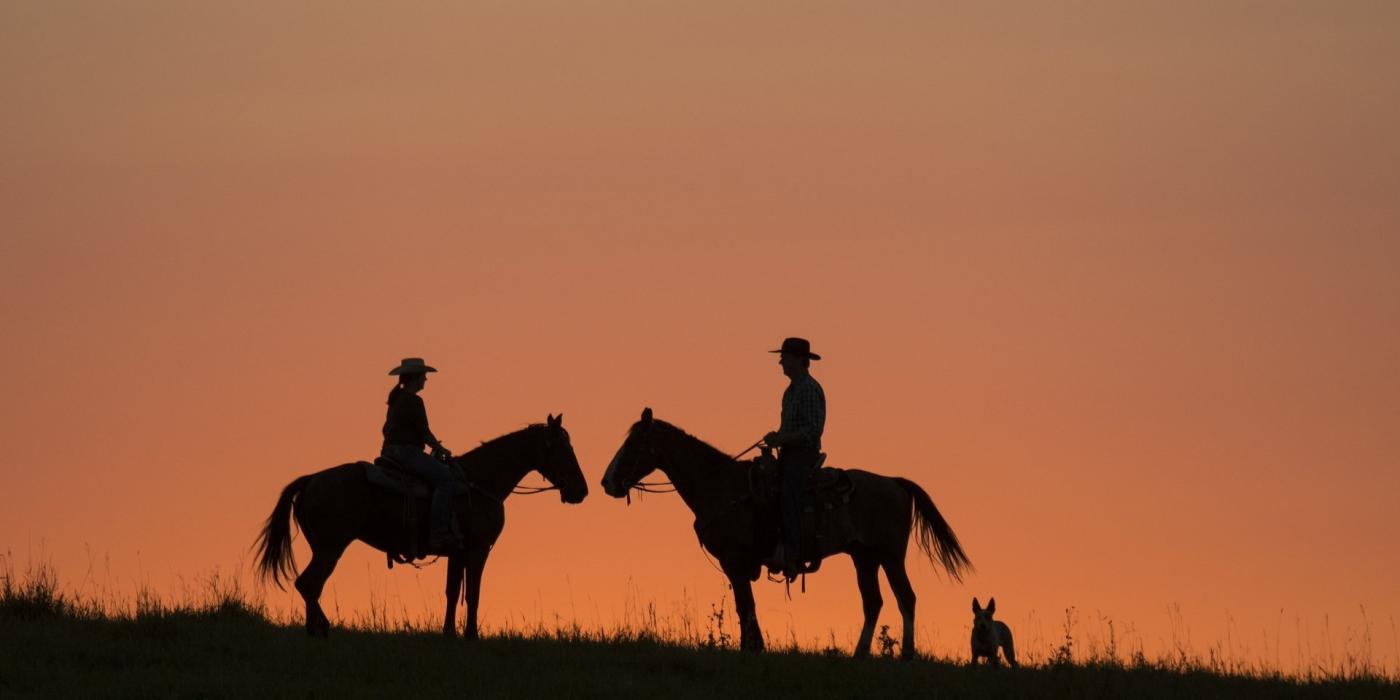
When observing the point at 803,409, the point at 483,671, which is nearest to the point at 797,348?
the point at 803,409

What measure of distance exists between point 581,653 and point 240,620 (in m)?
4.19

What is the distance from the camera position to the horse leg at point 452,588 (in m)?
21.0

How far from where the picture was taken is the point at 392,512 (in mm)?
21312

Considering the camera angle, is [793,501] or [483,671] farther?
[793,501]

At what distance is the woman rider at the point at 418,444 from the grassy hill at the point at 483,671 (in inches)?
51.0

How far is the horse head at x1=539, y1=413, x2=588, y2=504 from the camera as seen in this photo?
22047 millimetres

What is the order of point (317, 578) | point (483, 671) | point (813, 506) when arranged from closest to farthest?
point (483, 671), point (317, 578), point (813, 506)

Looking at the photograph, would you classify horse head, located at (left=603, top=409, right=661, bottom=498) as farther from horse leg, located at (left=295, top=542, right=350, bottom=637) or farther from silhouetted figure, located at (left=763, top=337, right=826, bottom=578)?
horse leg, located at (left=295, top=542, right=350, bottom=637)

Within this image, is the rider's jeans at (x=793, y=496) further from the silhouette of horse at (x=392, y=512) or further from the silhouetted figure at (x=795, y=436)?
the silhouette of horse at (x=392, y=512)

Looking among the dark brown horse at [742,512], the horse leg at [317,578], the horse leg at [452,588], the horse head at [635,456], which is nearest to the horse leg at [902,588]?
the dark brown horse at [742,512]

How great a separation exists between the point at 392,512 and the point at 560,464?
76.7 inches

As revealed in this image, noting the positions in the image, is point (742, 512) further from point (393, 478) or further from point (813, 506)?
point (393, 478)

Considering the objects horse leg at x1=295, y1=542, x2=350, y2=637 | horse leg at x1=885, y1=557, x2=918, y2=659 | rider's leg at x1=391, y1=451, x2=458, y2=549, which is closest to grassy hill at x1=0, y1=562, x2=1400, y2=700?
horse leg at x1=295, y1=542, x2=350, y2=637

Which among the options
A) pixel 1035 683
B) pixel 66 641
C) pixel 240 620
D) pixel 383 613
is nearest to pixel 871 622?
pixel 1035 683
